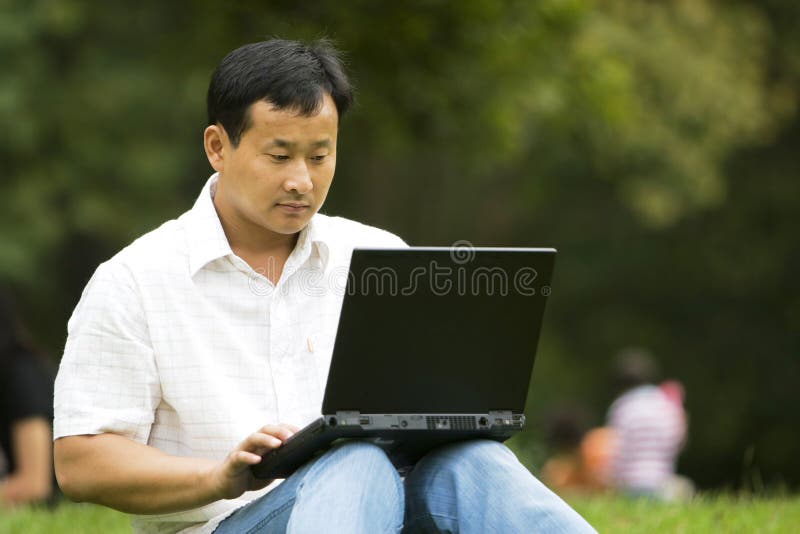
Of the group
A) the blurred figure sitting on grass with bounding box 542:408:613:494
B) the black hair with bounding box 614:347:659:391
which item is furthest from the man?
the blurred figure sitting on grass with bounding box 542:408:613:494

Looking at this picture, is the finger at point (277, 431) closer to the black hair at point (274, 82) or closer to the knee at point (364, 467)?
the knee at point (364, 467)

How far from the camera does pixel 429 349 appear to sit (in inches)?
106

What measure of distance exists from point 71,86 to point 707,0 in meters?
6.19

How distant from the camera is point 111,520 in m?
4.74

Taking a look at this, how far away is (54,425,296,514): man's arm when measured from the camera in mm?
2678

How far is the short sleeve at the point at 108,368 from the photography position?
109 inches

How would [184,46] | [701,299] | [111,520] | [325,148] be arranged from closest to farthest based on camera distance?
[325,148] < [111,520] < [184,46] < [701,299]

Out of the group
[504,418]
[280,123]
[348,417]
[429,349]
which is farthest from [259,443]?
[280,123]

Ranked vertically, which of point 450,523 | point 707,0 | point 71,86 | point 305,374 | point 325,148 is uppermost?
point 707,0

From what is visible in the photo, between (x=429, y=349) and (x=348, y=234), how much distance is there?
628mm

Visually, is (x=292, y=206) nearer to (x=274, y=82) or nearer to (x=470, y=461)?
(x=274, y=82)

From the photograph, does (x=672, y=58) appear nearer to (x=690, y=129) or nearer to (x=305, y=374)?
(x=690, y=129)

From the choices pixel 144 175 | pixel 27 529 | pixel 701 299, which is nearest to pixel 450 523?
pixel 27 529

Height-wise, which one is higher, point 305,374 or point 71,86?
point 71,86
